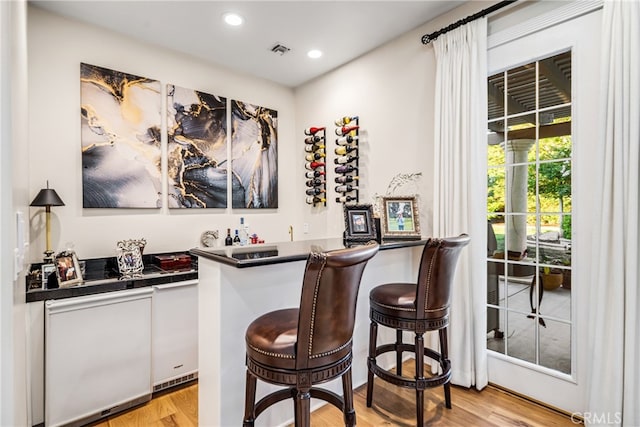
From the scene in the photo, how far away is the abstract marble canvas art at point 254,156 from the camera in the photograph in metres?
3.62

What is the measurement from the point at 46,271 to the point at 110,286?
0.40 m

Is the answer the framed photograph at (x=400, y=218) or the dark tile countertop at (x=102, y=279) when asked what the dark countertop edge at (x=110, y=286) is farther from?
the framed photograph at (x=400, y=218)

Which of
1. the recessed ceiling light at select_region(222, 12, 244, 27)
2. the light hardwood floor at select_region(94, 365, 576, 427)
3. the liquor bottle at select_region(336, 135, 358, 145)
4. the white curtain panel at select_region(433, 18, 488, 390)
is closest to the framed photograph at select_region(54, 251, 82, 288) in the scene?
the light hardwood floor at select_region(94, 365, 576, 427)

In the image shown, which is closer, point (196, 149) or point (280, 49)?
point (280, 49)

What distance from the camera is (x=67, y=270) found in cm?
216

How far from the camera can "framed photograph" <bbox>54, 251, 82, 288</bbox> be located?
6.91 ft

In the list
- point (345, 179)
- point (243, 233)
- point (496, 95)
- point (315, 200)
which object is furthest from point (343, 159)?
point (496, 95)

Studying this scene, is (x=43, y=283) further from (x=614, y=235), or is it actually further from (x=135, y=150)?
(x=614, y=235)

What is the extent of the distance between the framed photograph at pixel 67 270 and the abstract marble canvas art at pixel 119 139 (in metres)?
0.59

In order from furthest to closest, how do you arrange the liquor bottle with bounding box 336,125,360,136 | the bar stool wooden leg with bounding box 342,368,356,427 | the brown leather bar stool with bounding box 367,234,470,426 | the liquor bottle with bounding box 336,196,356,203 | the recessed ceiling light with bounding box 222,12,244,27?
the liquor bottle with bounding box 336,196,356,203 < the liquor bottle with bounding box 336,125,360,136 < the recessed ceiling light with bounding box 222,12,244,27 < the brown leather bar stool with bounding box 367,234,470,426 < the bar stool wooden leg with bounding box 342,368,356,427

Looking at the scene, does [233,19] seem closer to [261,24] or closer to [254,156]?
[261,24]

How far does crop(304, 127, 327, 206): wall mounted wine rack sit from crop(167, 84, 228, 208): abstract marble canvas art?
102 cm

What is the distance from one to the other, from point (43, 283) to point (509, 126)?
348cm

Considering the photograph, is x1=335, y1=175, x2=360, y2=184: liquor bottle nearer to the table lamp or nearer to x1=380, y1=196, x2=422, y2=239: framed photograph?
x1=380, y1=196, x2=422, y2=239: framed photograph
